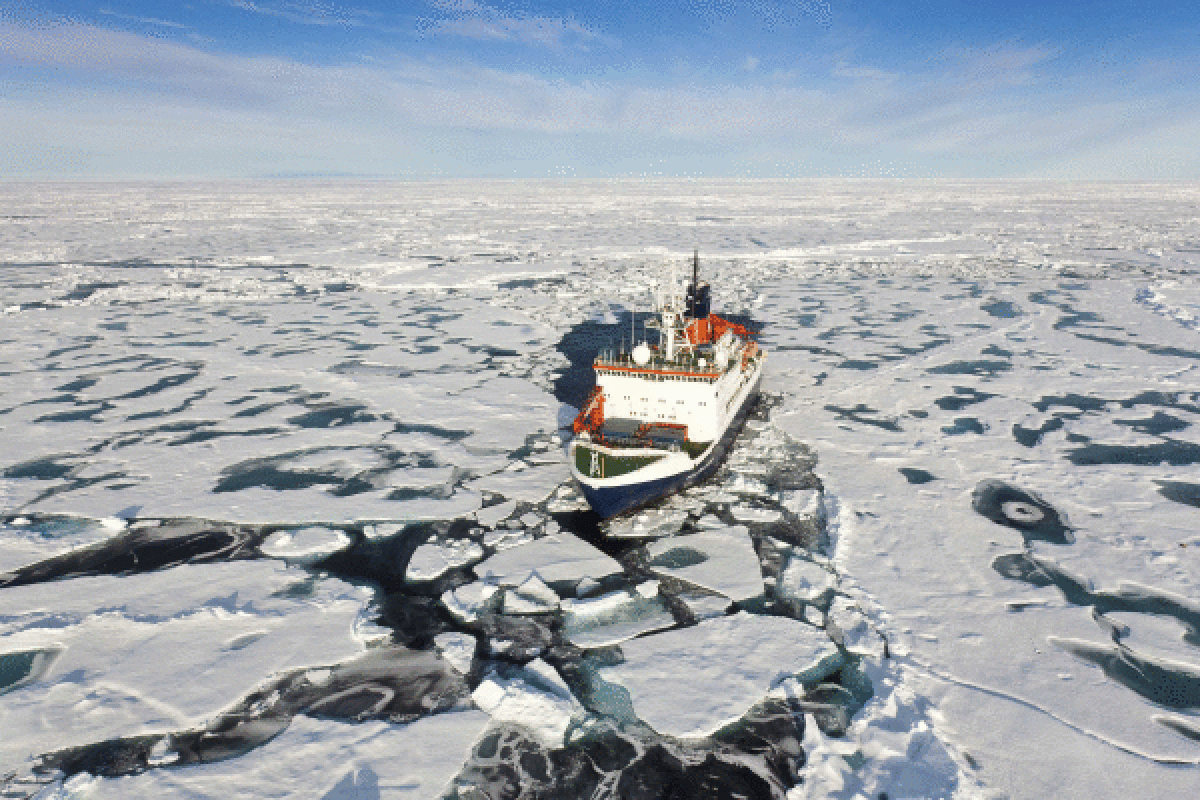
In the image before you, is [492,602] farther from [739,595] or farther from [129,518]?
[129,518]

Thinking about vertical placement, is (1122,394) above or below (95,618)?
above

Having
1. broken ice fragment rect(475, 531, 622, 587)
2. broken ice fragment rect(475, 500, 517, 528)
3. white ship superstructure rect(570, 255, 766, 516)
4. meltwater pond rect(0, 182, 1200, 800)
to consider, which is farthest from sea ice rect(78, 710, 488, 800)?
white ship superstructure rect(570, 255, 766, 516)

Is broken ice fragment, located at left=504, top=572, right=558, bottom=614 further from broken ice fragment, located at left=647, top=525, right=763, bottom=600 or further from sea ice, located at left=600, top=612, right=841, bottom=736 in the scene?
broken ice fragment, located at left=647, top=525, right=763, bottom=600

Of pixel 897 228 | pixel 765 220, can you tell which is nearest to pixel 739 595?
pixel 897 228

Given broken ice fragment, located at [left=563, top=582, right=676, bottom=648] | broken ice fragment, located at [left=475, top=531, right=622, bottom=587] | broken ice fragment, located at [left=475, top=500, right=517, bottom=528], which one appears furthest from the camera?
broken ice fragment, located at [left=475, top=500, right=517, bottom=528]

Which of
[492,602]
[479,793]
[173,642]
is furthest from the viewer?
[492,602]

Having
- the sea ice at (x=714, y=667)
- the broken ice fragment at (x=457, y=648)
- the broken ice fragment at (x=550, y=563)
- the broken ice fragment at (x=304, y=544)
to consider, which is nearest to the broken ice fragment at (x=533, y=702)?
the broken ice fragment at (x=457, y=648)

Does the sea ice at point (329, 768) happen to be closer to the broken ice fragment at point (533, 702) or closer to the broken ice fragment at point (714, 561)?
the broken ice fragment at point (533, 702)

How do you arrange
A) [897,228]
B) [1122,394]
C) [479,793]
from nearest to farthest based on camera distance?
[479,793], [1122,394], [897,228]
